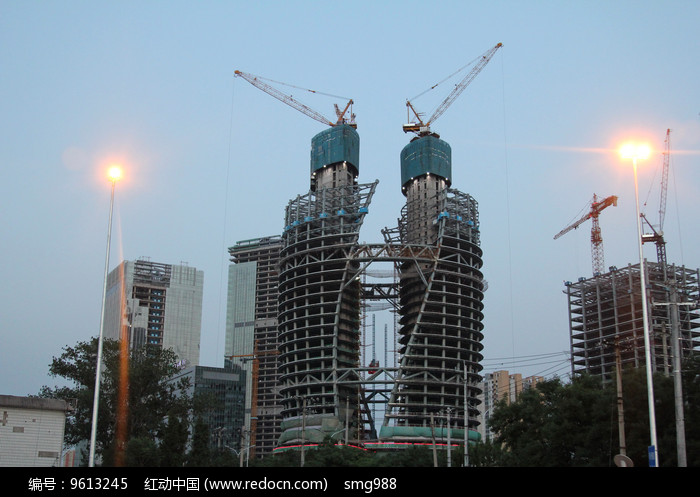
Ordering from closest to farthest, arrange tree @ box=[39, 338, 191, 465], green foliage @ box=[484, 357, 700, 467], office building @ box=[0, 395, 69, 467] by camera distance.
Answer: green foliage @ box=[484, 357, 700, 467]
office building @ box=[0, 395, 69, 467]
tree @ box=[39, 338, 191, 465]

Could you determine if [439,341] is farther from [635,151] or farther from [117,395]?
[635,151]

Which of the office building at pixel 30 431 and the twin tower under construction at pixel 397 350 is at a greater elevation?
the twin tower under construction at pixel 397 350

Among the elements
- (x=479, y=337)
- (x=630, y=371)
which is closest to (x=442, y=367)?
(x=479, y=337)

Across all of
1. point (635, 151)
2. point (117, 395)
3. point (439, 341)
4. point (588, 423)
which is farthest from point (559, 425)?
point (439, 341)

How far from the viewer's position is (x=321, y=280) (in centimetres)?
19500

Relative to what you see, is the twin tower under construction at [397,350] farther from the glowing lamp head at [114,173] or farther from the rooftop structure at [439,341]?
the glowing lamp head at [114,173]

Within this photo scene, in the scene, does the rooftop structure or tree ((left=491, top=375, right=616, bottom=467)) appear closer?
tree ((left=491, top=375, right=616, bottom=467))

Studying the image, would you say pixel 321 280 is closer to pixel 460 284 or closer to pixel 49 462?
pixel 460 284

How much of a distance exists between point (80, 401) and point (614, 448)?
256ft

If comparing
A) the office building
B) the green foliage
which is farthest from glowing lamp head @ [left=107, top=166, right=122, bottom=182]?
the green foliage

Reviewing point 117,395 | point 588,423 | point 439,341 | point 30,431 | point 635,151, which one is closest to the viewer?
point 635,151

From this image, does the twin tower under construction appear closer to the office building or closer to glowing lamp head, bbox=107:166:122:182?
the office building

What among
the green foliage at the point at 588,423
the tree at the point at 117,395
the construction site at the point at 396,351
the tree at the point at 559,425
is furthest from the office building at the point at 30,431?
the construction site at the point at 396,351

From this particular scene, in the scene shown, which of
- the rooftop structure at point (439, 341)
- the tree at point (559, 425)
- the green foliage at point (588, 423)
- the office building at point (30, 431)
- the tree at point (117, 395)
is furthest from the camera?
the rooftop structure at point (439, 341)
